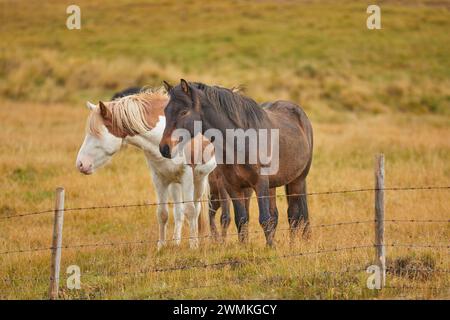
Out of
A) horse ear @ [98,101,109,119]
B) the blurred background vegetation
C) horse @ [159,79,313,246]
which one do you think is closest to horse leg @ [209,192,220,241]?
horse @ [159,79,313,246]

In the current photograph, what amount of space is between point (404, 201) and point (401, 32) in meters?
23.4

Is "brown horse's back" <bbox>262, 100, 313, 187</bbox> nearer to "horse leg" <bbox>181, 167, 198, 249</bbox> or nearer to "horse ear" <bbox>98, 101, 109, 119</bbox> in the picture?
"horse leg" <bbox>181, 167, 198, 249</bbox>

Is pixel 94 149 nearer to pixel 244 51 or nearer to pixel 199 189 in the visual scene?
pixel 199 189

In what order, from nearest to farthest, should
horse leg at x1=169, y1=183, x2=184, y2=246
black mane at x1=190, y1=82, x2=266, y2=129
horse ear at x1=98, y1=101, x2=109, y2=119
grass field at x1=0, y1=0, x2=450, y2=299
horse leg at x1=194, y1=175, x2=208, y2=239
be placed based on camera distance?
grass field at x1=0, y1=0, x2=450, y2=299, black mane at x1=190, y1=82, x2=266, y2=129, horse ear at x1=98, y1=101, x2=109, y2=119, horse leg at x1=169, y1=183, x2=184, y2=246, horse leg at x1=194, y1=175, x2=208, y2=239

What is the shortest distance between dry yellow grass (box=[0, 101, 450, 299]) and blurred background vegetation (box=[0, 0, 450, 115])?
398cm

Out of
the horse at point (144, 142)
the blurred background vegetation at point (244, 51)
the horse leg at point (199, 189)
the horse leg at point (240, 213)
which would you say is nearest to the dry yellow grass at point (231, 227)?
the horse leg at point (240, 213)

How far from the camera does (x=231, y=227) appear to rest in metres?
11.3

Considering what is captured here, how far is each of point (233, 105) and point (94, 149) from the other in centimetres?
185

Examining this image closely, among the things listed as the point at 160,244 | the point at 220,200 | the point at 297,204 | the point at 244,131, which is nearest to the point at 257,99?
the point at 297,204

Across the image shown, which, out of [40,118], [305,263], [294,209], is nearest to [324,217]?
[294,209]

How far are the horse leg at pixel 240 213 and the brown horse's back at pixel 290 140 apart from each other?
47 cm

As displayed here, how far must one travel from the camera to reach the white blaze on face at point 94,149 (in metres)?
8.94

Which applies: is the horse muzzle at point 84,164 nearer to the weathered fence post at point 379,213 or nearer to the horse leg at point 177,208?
the horse leg at point 177,208

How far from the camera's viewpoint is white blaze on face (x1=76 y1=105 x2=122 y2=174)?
8.94 metres
